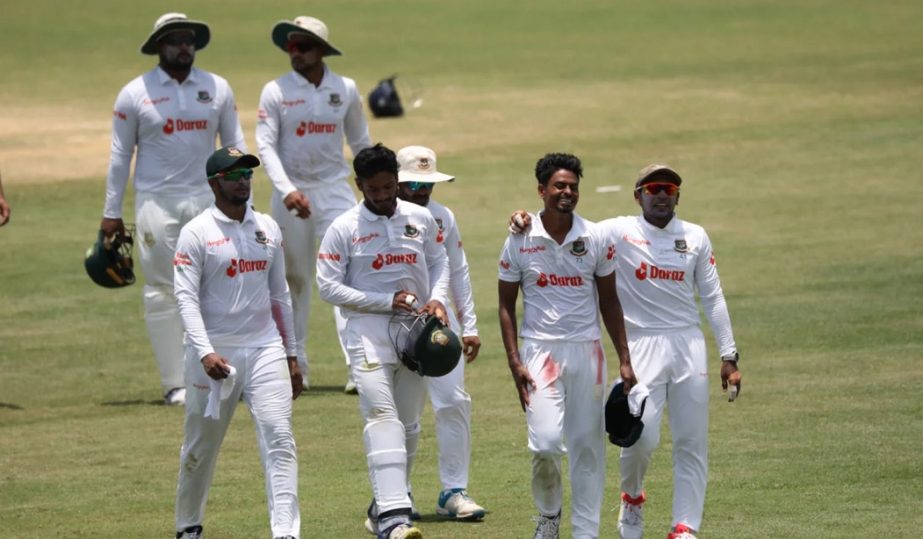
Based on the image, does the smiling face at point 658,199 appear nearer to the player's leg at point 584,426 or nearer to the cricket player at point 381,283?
the player's leg at point 584,426

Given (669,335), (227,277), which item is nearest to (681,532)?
(669,335)

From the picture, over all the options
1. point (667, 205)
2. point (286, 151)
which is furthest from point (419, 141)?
point (667, 205)

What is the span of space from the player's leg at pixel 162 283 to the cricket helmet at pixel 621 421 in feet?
17.8

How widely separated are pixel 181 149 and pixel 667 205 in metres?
5.35

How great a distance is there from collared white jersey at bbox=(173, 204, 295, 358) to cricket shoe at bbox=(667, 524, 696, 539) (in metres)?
2.47

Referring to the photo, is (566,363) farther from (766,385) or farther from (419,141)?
(419,141)

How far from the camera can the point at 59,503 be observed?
11.6m

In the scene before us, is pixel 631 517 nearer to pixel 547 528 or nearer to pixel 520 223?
pixel 547 528

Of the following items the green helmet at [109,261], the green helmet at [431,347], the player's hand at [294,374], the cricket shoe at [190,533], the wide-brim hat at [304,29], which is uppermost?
the wide-brim hat at [304,29]

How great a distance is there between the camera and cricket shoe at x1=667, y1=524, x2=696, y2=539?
9984mm

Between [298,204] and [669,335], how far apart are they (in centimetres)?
485

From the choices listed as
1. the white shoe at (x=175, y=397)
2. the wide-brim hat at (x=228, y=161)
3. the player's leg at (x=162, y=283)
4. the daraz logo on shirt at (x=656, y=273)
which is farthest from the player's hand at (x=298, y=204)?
the daraz logo on shirt at (x=656, y=273)

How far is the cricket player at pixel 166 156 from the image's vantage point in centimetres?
1440

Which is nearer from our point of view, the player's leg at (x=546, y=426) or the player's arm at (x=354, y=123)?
the player's leg at (x=546, y=426)
